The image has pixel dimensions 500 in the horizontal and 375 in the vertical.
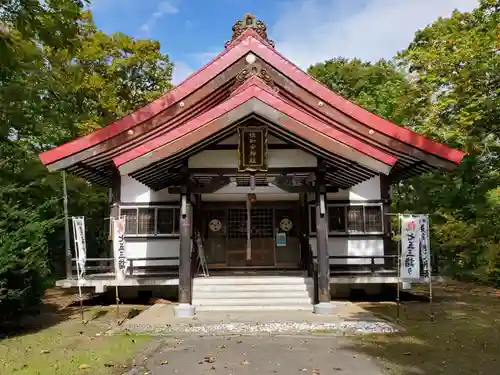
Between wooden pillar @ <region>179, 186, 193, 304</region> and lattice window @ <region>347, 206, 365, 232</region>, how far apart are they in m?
5.45

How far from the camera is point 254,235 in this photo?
48.9 feet

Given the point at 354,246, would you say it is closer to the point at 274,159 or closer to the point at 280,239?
the point at 280,239

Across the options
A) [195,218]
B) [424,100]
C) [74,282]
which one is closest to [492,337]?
[424,100]

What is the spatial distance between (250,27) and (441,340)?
10.2 meters

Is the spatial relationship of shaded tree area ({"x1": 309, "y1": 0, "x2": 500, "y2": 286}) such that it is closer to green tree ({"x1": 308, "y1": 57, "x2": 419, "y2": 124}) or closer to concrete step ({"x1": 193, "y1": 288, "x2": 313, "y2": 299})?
concrete step ({"x1": 193, "y1": 288, "x2": 313, "y2": 299})

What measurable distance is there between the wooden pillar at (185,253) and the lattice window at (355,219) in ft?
17.9

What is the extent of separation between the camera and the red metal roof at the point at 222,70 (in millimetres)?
12203

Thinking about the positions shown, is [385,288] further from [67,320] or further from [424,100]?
[67,320]

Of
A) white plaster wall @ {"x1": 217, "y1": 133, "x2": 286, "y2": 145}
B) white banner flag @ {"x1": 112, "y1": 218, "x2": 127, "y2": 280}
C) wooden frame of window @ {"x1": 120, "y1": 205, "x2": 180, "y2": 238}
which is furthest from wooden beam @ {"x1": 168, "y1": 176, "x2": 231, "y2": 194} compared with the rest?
wooden frame of window @ {"x1": 120, "y1": 205, "x2": 180, "y2": 238}

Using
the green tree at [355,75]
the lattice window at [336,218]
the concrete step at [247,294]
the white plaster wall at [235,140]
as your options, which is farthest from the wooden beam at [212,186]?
the green tree at [355,75]

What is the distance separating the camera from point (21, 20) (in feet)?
16.6

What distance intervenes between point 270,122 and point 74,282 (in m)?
6.72

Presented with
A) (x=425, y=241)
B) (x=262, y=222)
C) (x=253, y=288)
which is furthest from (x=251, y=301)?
(x=425, y=241)

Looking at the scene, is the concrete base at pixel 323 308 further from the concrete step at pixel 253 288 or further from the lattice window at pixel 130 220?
the lattice window at pixel 130 220
